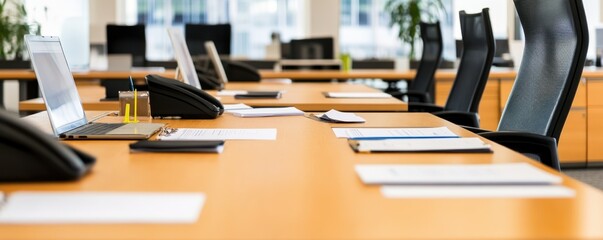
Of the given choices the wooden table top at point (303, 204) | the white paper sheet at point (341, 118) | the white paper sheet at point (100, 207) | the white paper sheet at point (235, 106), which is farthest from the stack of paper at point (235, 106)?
the white paper sheet at point (100, 207)

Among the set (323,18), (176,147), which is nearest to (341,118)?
(176,147)

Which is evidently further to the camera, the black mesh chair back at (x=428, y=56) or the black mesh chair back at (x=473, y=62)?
the black mesh chair back at (x=428, y=56)

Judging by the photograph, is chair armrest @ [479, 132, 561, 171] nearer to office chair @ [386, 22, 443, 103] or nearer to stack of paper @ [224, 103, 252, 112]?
stack of paper @ [224, 103, 252, 112]

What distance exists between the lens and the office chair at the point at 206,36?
23.2ft

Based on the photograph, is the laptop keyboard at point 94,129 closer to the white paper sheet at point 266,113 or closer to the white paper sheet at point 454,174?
the white paper sheet at point 266,113

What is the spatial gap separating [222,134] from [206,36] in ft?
17.2

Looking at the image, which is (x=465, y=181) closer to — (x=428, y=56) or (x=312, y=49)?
(x=428, y=56)

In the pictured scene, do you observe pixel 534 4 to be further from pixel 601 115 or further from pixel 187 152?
pixel 601 115

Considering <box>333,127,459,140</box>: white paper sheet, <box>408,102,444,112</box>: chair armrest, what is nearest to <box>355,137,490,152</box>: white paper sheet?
<box>333,127,459,140</box>: white paper sheet

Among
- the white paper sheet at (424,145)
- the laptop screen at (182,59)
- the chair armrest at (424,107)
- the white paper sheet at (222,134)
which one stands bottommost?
the chair armrest at (424,107)

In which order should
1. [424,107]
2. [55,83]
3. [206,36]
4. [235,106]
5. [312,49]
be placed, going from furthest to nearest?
[312,49] → [206,36] → [424,107] → [235,106] → [55,83]

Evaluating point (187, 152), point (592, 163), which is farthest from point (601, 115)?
point (187, 152)

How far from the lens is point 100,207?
1.08 metres

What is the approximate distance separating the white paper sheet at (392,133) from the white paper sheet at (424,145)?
12cm
